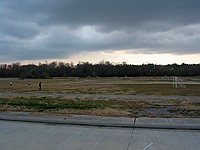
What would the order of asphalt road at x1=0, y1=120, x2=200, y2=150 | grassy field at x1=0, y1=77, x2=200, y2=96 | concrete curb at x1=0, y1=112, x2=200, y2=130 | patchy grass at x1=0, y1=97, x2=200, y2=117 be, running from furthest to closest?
1. grassy field at x1=0, y1=77, x2=200, y2=96
2. patchy grass at x1=0, y1=97, x2=200, y2=117
3. concrete curb at x1=0, y1=112, x2=200, y2=130
4. asphalt road at x1=0, y1=120, x2=200, y2=150

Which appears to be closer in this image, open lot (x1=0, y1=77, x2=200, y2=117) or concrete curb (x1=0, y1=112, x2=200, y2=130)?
concrete curb (x1=0, y1=112, x2=200, y2=130)

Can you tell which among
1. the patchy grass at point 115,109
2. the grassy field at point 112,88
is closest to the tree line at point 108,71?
the grassy field at point 112,88

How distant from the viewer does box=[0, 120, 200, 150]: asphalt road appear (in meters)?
6.30

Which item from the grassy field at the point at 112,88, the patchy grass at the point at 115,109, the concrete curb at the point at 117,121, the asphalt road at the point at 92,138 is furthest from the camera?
the grassy field at the point at 112,88

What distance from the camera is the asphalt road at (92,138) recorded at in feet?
20.7

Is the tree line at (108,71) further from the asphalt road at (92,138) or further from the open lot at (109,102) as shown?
the asphalt road at (92,138)

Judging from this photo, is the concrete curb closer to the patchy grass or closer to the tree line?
the patchy grass

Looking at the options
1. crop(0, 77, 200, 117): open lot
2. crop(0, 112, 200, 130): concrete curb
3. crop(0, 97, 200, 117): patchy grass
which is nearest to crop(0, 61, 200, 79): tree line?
crop(0, 77, 200, 117): open lot

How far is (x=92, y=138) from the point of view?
283 inches

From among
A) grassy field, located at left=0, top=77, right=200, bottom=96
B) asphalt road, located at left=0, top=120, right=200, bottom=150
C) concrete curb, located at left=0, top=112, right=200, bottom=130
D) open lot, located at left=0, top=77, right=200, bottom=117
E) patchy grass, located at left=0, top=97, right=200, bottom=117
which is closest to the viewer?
asphalt road, located at left=0, top=120, right=200, bottom=150

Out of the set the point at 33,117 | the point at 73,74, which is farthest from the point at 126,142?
the point at 73,74

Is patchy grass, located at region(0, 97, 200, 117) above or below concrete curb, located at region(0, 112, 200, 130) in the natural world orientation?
below

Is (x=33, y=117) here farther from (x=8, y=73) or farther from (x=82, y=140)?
(x=8, y=73)

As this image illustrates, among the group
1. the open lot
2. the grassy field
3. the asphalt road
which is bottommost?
the grassy field
